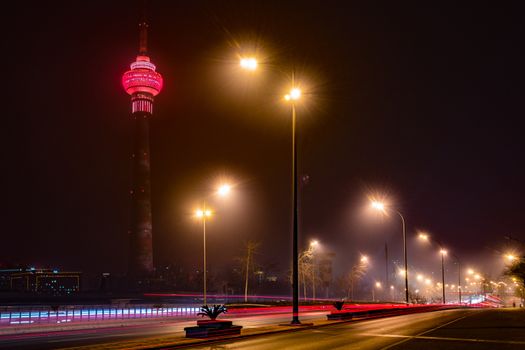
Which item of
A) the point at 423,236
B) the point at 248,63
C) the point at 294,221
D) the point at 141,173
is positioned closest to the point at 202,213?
the point at 294,221

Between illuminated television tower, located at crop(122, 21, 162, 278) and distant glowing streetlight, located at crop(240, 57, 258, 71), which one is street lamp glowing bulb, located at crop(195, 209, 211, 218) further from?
illuminated television tower, located at crop(122, 21, 162, 278)

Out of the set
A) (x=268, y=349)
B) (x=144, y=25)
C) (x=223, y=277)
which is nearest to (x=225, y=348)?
(x=268, y=349)

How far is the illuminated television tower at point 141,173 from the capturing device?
152 metres

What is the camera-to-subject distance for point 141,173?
6009 inches

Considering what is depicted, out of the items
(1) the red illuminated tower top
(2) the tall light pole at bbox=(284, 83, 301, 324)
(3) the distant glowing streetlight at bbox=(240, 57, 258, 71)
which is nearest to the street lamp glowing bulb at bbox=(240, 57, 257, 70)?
(3) the distant glowing streetlight at bbox=(240, 57, 258, 71)

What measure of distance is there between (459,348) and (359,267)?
95.0 m

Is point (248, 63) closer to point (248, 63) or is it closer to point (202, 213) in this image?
point (248, 63)

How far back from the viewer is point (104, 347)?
66.5 ft

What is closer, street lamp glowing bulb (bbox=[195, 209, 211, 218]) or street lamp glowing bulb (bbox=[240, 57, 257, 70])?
street lamp glowing bulb (bbox=[240, 57, 257, 70])

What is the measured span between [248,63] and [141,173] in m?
130

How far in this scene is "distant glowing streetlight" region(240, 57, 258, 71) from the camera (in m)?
26.1

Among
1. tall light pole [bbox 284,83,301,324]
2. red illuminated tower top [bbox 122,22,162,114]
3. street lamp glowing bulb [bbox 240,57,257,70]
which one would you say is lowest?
tall light pole [bbox 284,83,301,324]

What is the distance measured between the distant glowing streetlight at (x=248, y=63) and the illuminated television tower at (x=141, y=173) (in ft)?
425

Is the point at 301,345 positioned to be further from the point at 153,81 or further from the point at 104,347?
the point at 153,81
